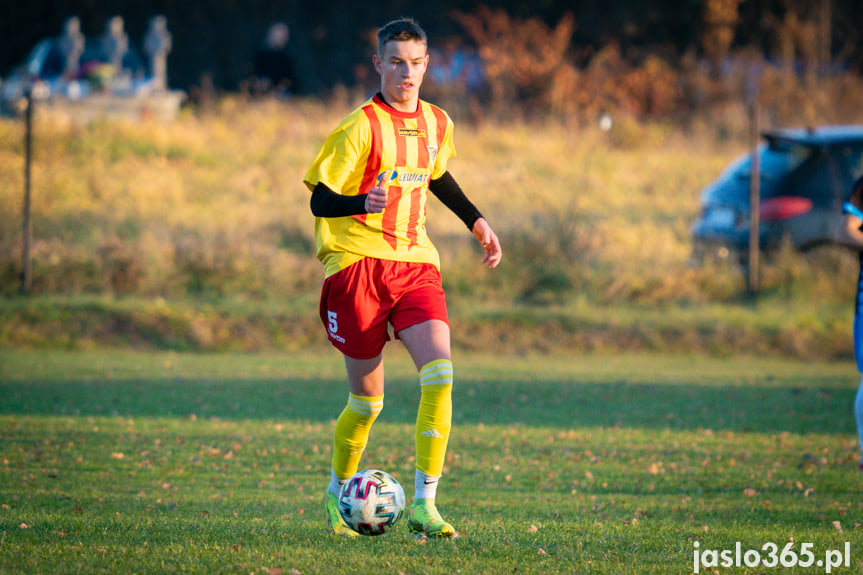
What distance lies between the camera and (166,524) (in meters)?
4.91

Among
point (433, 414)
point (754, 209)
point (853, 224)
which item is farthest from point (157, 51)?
point (433, 414)

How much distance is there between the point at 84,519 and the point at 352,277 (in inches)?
71.6

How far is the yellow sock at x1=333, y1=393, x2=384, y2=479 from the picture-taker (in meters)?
4.98

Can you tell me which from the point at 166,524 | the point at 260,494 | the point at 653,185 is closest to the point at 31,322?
the point at 260,494

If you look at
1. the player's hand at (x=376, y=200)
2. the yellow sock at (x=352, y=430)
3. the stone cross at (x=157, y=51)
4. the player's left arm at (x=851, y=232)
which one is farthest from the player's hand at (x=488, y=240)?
the stone cross at (x=157, y=51)

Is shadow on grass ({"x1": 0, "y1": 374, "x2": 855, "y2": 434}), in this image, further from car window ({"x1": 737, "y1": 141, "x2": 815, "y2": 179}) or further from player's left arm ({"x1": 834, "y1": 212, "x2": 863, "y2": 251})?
car window ({"x1": 737, "y1": 141, "x2": 815, "y2": 179})

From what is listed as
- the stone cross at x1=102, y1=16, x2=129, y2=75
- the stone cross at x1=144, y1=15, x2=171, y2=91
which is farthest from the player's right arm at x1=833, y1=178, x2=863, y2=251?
the stone cross at x1=102, y1=16, x2=129, y2=75

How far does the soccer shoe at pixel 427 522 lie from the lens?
4566 millimetres

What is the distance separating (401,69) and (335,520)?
222 centimetres

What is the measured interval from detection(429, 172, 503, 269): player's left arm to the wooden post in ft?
32.5

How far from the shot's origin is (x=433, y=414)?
15.4ft

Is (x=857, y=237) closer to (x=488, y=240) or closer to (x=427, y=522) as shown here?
(x=488, y=240)

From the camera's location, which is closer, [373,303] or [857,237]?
[373,303]

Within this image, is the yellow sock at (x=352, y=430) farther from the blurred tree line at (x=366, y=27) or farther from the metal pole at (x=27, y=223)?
the blurred tree line at (x=366, y=27)
